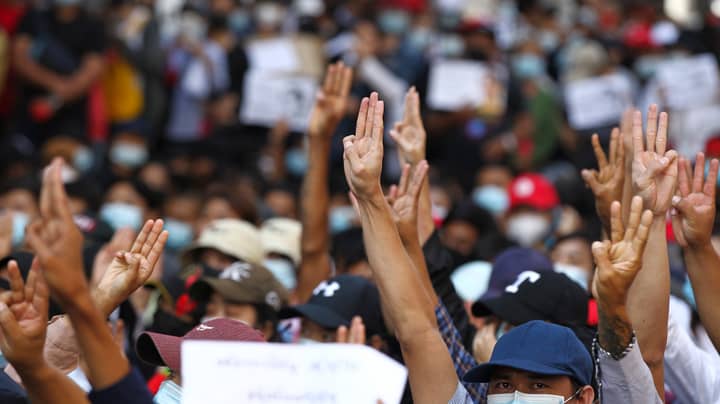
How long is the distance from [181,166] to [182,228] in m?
2.28

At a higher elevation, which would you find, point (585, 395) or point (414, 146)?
point (414, 146)

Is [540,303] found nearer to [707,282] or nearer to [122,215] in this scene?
[707,282]

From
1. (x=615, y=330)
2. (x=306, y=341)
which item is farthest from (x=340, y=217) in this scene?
(x=615, y=330)

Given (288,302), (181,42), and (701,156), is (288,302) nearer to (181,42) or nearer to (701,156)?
(701,156)

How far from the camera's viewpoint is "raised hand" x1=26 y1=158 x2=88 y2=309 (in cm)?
345

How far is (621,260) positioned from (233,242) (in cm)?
383

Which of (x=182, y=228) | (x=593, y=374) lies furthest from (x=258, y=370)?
(x=182, y=228)

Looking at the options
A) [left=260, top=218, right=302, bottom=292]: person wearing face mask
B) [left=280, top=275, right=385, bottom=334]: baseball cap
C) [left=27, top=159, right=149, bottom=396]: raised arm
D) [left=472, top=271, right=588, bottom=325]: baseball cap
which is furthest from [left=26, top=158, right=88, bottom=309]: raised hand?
[left=260, top=218, right=302, bottom=292]: person wearing face mask

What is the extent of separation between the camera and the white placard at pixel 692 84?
11992mm

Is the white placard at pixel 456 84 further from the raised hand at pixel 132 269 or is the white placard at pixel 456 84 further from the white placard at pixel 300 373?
the white placard at pixel 300 373

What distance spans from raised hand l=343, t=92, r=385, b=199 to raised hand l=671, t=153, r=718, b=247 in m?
1.21

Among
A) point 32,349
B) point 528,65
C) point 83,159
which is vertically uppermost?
point 32,349

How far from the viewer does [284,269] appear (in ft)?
27.0

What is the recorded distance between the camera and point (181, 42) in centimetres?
1397
